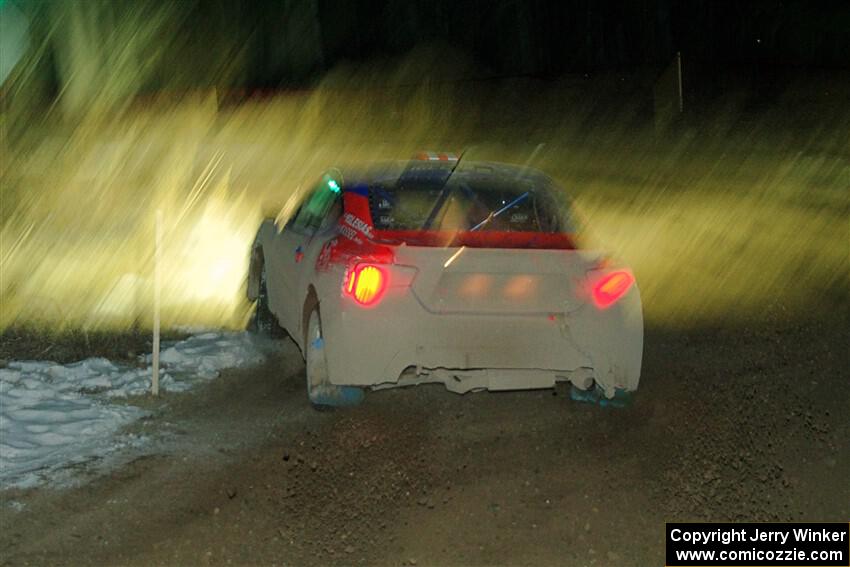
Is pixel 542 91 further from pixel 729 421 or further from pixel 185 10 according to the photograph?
pixel 729 421

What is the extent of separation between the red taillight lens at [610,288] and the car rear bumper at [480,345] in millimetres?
44

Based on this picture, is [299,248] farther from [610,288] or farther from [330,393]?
[610,288]

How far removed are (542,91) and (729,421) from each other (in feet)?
94.3

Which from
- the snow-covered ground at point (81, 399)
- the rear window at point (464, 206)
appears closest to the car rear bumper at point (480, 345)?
the rear window at point (464, 206)

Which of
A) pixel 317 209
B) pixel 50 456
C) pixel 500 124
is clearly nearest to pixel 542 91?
pixel 500 124

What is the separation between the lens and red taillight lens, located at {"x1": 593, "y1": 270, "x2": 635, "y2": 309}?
768 centimetres

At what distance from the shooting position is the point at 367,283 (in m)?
7.56

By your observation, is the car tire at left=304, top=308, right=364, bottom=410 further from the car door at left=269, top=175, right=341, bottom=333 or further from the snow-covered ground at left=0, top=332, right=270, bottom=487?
the snow-covered ground at left=0, top=332, right=270, bottom=487

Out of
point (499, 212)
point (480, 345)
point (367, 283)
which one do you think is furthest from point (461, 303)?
point (499, 212)

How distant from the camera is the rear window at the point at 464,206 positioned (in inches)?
315

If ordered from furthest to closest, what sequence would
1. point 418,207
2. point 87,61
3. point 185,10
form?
point 185,10
point 87,61
point 418,207

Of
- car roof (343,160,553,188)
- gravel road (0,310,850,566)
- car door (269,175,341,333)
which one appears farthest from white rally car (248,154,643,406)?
car door (269,175,341,333)

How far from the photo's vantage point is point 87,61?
40.3 meters

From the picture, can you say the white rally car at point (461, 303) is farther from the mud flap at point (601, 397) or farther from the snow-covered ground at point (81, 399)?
the snow-covered ground at point (81, 399)
